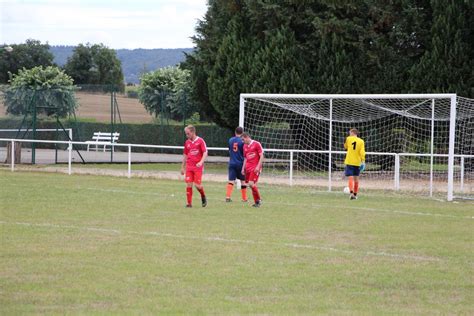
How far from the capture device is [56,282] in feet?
37.7

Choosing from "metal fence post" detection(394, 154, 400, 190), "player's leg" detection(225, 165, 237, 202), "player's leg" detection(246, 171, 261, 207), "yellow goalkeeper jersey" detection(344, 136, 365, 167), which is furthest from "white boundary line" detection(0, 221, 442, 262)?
"metal fence post" detection(394, 154, 400, 190)

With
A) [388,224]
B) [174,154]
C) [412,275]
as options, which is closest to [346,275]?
[412,275]

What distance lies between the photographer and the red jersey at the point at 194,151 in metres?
21.7

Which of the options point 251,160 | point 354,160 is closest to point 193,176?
point 251,160

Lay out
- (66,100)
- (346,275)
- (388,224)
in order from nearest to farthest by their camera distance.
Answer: (346,275), (388,224), (66,100)

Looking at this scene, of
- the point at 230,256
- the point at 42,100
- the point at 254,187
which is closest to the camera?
the point at 230,256

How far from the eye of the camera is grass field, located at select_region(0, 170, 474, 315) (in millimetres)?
10609

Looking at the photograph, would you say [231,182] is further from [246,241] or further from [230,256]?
[230,256]

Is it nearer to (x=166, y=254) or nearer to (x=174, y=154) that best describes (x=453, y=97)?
(x=166, y=254)

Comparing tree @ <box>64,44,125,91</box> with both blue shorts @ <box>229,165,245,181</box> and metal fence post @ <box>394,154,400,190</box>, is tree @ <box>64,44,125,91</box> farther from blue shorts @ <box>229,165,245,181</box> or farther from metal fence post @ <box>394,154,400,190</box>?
blue shorts @ <box>229,165,245,181</box>

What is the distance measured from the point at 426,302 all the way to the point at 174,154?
38.0 metres

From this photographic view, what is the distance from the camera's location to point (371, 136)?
36844 millimetres

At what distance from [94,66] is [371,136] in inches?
3157

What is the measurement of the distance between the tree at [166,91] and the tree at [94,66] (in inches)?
1732
